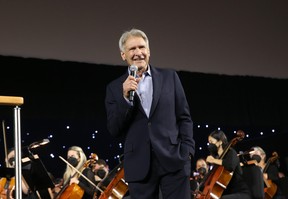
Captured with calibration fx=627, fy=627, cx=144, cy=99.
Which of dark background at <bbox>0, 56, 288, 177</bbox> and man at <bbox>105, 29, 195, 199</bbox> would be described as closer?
man at <bbox>105, 29, 195, 199</bbox>

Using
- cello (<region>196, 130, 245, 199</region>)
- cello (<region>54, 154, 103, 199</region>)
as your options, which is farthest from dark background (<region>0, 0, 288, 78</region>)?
cello (<region>196, 130, 245, 199</region>)

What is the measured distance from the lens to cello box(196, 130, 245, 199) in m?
5.69

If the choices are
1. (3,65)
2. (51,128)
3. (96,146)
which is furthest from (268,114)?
(3,65)

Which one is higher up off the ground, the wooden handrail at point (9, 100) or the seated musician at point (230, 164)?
the wooden handrail at point (9, 100)

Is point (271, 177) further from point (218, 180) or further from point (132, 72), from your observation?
point (132, 72)

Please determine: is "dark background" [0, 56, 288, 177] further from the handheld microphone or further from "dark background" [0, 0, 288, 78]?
the handheld microphone

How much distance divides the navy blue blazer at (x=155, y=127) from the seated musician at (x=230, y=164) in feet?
9.11

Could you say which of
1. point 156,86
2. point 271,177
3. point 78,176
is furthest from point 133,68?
point 271,177

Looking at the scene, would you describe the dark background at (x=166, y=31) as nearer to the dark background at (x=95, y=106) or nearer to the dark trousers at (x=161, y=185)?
the dark background at (x=95, y=106)

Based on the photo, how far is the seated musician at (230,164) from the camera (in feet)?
18.3

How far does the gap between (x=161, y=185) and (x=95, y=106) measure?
5.76 m

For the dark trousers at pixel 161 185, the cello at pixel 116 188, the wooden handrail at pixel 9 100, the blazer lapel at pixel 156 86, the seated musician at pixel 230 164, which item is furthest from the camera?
the cello at pixel 116 188

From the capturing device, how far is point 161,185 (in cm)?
275

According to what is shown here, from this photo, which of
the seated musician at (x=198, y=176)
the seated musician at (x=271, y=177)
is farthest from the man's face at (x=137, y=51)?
the seated musician at (x=271, y=177)
